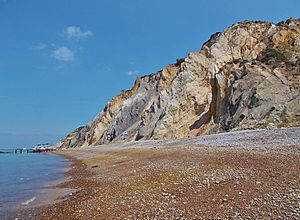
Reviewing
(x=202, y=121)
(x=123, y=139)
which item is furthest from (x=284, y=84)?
(x=123, y=139)

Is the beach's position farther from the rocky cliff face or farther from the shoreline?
the rocky cliff face

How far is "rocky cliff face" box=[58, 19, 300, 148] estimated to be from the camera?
3178 cm

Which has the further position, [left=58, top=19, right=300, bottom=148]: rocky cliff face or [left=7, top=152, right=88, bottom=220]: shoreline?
[left=58, top=19, right=300, bottom=148]: rocky cliff face

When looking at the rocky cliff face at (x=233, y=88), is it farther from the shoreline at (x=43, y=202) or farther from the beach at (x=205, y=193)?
the shoreline at (x=43, y=202)

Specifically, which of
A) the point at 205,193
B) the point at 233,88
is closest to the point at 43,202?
the point at 205,193

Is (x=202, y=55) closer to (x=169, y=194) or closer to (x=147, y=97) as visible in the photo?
(x=147, y=97)

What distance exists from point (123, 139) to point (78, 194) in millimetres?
49995

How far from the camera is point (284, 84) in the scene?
33.8m

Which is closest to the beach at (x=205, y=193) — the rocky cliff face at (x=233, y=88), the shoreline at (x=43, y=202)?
the shoreline at (x=43, y=202)

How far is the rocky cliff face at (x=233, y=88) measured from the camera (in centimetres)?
3178

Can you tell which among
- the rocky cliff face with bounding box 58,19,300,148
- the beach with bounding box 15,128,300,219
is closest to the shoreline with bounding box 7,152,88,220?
the beach with bounding box 15,128,300,219

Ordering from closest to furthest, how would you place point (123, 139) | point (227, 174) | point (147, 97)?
point (227, 174), point (123, 139), point (147, 97)

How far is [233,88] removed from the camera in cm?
3822

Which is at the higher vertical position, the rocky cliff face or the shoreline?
the rocky cliff face
